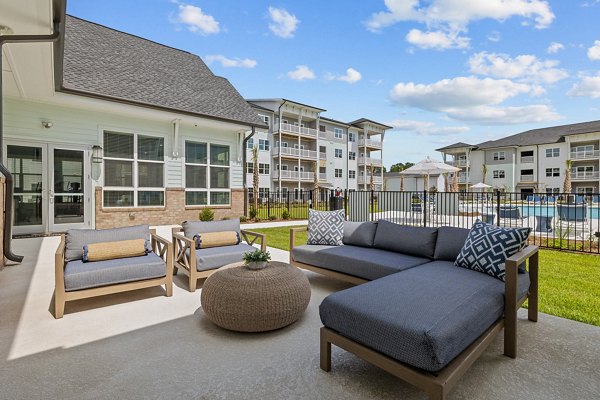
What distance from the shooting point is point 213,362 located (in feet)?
7.74

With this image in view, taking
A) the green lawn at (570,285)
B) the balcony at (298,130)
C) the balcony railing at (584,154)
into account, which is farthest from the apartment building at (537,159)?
the green lawn at (570,285)

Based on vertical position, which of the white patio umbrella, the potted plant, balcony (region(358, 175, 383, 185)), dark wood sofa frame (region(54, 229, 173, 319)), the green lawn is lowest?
the green lawn

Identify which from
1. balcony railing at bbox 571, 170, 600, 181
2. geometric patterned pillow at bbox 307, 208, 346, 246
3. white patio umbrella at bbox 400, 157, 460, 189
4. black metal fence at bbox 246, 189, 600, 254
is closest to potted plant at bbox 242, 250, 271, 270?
geometric patterned pillow at bbox 307, 208, 346, 246

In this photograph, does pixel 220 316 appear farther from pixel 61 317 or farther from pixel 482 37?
pixel 482 37

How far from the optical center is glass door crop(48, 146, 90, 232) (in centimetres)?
823

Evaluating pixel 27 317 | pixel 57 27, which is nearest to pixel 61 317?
pixel 27 317

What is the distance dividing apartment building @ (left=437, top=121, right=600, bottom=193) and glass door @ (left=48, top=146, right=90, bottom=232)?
32485 millimetres

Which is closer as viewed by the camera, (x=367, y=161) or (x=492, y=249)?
(x=492, y=249)

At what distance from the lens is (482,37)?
33.6 ft

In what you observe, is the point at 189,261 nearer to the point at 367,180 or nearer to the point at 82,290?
the point at 82,290

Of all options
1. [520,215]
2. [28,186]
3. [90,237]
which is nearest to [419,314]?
[90,237]

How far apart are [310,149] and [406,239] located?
88.2ft

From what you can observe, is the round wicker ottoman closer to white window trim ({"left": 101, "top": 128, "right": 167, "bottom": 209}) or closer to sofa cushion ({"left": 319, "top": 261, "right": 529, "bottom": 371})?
sofa cushion ({"left": 319, "top": 261, "right": 529, "bottom": 371})

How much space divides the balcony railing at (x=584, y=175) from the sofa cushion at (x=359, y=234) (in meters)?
35.7
